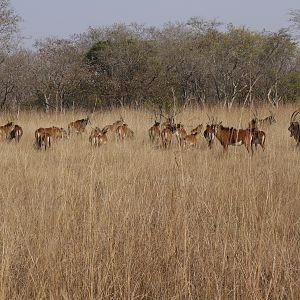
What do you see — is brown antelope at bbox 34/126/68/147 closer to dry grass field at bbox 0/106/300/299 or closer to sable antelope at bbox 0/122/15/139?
sable antelope at bbox 0/122/15/139

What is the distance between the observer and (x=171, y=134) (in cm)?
845

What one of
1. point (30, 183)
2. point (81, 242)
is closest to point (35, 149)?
point (30, 183)

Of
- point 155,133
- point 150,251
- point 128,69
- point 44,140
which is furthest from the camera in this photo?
point 128,69

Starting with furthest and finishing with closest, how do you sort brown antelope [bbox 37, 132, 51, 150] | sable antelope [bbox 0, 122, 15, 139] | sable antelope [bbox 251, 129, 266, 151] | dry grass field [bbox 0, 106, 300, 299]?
sable antelope [bbox 0, 122, 15, 139], brown antelope [bbox 37, 132, 51, 150], sable antelope [bbox 251, 129, 266, 151], dry grass field [bbox 0, 106, 300, 299]

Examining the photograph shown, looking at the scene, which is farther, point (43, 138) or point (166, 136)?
point (43, 138)

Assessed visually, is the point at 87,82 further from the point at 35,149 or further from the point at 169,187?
the point at 169,187

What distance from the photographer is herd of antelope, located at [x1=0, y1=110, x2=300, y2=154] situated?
24.2 ft

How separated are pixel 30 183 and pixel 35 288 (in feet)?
8.73

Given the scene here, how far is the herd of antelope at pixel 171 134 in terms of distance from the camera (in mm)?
7363

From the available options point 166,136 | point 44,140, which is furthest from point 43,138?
point 166,136

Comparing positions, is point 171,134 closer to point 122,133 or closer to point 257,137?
point 122,133

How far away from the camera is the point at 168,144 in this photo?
812 cm

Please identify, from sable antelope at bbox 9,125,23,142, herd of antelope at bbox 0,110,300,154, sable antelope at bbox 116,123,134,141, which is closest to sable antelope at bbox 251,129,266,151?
herd of antelope at bbox 0,110,300,154

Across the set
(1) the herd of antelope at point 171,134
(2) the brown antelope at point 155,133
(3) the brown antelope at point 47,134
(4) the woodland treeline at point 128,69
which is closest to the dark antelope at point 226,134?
(1) the herd of antelope at point 171,134
